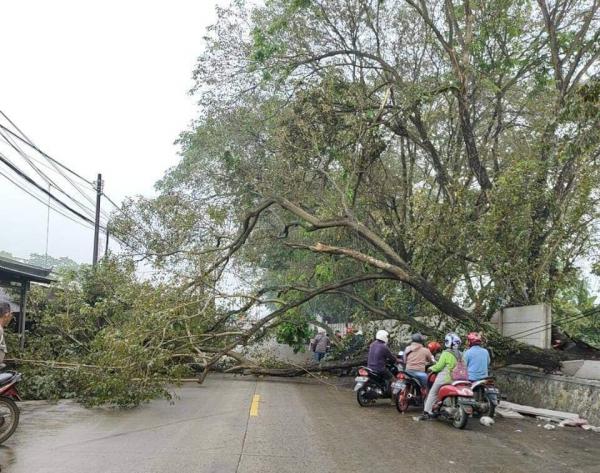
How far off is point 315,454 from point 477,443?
2694 mm

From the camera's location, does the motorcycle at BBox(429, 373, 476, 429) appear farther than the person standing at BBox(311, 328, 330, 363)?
No

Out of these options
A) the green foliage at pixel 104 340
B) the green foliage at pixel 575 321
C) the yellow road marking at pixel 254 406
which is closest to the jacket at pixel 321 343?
the green foliage at pixel 104 340

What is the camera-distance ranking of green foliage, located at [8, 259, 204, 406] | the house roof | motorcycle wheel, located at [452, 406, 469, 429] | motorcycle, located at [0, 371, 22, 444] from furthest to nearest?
the house roof → green foliage, located at [8, 259, 204, 406] → motorcycle wheel, located at [452, 406, 469, 429] → motorcycle, located at [0, 371, 22, 444]

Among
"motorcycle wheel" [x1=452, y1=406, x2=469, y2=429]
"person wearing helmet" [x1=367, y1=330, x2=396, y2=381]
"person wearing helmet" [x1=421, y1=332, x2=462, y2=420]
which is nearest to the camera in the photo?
"motorcycle wheel" [x1=452, y1=406, x2=469, y2=429]

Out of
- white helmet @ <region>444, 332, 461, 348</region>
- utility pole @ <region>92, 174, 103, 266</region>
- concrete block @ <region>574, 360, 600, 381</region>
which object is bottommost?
concrete block @ <region>574, 360, 600, 381</region>

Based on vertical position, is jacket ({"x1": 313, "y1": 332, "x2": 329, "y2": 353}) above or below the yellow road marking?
above

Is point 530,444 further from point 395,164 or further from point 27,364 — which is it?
point 395,164

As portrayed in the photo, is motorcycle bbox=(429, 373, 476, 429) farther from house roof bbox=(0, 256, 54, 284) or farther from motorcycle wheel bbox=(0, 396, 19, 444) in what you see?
house roof bbox=(0, 256, 54, 284)

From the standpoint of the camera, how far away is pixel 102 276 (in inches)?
725

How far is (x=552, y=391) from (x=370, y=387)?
3598 millimetres

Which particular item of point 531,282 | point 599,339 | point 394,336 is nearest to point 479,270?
point 531,282

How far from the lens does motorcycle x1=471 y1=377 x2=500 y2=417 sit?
1118 centimetres

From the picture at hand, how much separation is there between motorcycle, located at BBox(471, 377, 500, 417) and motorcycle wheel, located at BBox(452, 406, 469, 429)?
80 centimetres

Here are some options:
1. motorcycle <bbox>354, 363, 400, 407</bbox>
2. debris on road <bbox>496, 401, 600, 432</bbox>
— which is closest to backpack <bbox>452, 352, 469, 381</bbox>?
debris on road <bbox>496, 401, 600, 432</bbox>
